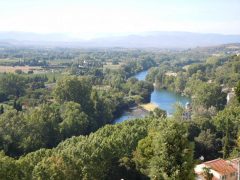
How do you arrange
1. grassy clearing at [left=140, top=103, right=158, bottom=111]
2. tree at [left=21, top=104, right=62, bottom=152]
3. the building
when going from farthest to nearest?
grassy clearing at [left=140, top=103, right=158, bottom=111]
tree at [left=21, top=104, right=62, bottom=152]
the building

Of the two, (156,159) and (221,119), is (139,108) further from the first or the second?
(156,159)

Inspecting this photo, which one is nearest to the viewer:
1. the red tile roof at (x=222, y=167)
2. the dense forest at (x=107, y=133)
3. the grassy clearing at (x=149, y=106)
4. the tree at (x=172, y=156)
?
the tree at (x=172, y=156)

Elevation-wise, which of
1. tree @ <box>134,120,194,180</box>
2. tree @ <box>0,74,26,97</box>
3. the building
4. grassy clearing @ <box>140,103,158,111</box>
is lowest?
grassy clearing @ <box>140,103,158,111</box>

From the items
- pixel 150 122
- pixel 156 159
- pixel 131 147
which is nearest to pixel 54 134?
pixel 150 122

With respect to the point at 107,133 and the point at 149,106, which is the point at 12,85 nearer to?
the point at 149,106

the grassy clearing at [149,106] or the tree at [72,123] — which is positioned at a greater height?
the tree at [72,123]

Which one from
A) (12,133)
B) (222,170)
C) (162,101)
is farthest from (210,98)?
(222,170)

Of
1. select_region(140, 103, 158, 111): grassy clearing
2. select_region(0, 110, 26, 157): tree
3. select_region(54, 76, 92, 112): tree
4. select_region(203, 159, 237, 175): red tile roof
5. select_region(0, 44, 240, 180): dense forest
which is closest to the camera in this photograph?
select_region(0, 44, 240, 180): dense forest

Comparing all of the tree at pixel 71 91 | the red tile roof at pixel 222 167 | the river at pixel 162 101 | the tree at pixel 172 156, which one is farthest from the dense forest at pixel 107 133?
the red tile roof at pixel 222 167

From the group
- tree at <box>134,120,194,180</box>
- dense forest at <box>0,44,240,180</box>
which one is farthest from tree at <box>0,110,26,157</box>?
tree at <box>134,120,194,180</box>

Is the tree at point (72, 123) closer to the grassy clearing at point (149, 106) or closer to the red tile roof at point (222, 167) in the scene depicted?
the red tile roof at point (222, 167)

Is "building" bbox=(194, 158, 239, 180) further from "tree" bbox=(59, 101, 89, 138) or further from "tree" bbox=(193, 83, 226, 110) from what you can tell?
"tree" bbox=(193, 83, 226, 110)
